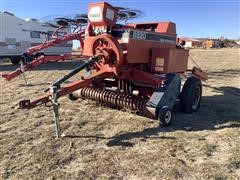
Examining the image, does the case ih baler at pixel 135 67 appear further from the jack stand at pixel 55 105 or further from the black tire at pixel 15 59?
the black tire at pixel 15 59

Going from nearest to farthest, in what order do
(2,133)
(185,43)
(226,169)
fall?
1. (226,169)
2. (2,133)
3. (185,43)

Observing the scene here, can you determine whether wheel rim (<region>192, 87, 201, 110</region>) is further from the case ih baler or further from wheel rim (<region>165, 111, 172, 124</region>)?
wheel rim (<region>165, 111, 172, 124</region>)

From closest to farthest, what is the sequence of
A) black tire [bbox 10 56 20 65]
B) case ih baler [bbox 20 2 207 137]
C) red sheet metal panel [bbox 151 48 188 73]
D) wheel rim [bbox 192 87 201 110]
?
case ih baler [bbox 20 2 207 137]
red sheet metal panel [bbox 151 48 188 73]
wheel rim [bbox 192 87 201 110]
black tire [bbox 10 56 20 65]

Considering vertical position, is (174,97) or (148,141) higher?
(174,97)

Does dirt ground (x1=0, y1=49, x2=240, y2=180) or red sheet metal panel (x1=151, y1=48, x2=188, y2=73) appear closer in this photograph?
dirt ground (x1=0, y1=49, x2=240, y2=180)

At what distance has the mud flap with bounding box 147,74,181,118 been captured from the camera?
6422mm

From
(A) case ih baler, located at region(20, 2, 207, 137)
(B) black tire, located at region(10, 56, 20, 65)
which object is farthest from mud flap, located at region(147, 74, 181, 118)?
(B) black tire, located at region(10, 56, 20, 65)

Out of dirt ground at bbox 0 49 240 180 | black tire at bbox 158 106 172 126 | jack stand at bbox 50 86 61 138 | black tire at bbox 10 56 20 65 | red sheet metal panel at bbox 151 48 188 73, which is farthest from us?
black tire at bbox 10 56 20 65

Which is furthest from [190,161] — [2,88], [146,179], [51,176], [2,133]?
[2,88]

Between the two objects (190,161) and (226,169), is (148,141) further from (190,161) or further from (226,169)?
(226,169)

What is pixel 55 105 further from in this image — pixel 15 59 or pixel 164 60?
pixel 15 59

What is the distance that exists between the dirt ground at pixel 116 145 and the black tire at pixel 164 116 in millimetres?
140

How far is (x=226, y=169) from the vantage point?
4.71 metres

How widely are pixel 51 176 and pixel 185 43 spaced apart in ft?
17.5
